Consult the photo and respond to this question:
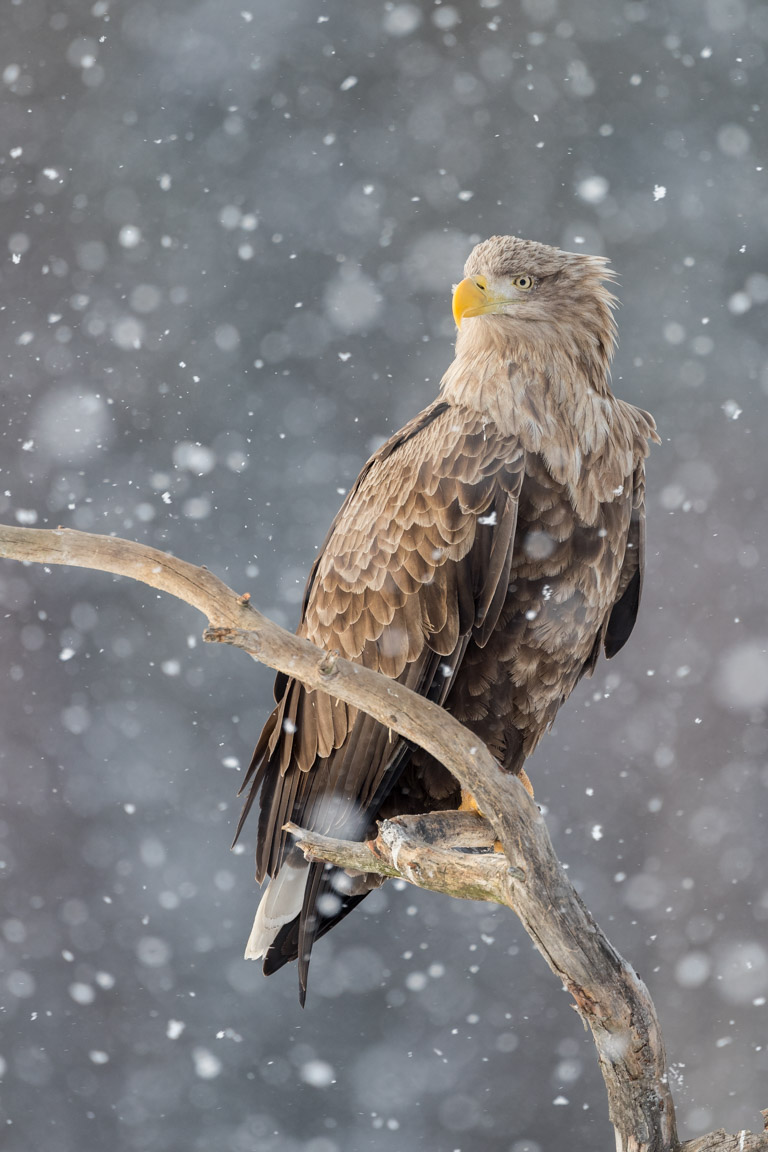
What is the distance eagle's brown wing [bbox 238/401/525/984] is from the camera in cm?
242

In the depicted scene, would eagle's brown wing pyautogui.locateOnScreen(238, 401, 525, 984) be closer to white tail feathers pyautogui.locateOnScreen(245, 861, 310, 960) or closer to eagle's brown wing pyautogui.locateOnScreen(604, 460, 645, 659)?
white tail feathers pyautogui.locateOnScreen(245, 861, 310, 960)

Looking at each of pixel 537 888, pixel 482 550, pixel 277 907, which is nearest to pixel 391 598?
pixel 482 550

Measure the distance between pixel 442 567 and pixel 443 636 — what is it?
176mm

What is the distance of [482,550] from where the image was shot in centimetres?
243

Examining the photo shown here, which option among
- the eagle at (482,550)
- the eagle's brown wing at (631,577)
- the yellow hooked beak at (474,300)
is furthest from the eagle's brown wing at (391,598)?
the eagle's brown wing at (631,577)

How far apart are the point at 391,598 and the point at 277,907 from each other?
108 centimetres

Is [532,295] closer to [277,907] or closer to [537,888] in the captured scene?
[537,888]

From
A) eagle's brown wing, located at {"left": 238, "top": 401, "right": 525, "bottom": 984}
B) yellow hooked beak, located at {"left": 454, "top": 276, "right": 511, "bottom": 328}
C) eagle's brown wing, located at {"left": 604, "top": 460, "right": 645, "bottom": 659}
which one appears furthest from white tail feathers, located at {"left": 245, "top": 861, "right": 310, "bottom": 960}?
yellow hooked beak, located at {"left": 454, "top": 276, "right": 511, "bottom": 328}

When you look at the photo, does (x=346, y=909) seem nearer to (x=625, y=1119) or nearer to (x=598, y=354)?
(x=625, y=1119)

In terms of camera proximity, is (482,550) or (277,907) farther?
(277,907)

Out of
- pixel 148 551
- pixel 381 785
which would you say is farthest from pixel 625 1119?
pixel 148 551

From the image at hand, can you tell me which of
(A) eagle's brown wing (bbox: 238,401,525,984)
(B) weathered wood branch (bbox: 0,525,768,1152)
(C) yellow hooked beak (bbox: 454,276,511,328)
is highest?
(C) yellow hooked beak (bbox: 454,276,511,328)

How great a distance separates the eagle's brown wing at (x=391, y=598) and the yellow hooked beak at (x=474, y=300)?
26 cm

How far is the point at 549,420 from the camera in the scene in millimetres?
2484
